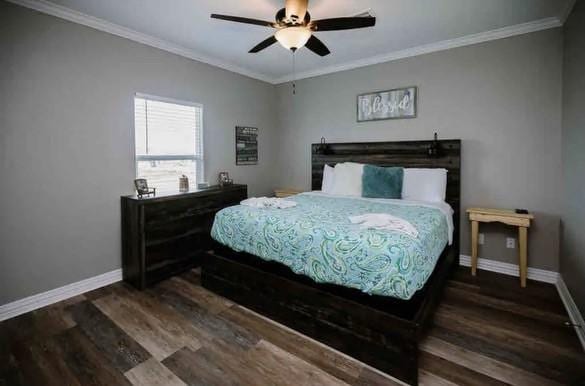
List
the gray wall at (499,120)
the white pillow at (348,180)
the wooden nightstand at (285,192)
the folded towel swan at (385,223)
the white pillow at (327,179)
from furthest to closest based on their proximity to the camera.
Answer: the wooden nightstand at (285,192) → the white pillow at (327,179) → the white pillow at (348,180) → the gray wall at (499,120) → the folded towel swan at (385,223)

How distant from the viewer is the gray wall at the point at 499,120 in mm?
2934

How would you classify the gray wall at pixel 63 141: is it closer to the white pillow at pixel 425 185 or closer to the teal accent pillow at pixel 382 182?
the teal accent pillow at pixel 382 182

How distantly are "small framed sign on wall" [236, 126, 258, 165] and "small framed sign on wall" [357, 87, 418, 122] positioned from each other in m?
1.70

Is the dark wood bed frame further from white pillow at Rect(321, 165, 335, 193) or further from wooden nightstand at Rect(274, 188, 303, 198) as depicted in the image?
wooden nightstand at Rect(274, 188, 303, 198)

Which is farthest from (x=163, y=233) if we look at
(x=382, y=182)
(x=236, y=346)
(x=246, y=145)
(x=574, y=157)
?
(x=574, y=157)

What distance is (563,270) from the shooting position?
2.73m

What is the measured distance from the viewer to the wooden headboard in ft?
11.2

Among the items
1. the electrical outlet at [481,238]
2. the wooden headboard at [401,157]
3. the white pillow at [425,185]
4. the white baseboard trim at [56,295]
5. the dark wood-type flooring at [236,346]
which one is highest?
the wooden headboard at [401,157]

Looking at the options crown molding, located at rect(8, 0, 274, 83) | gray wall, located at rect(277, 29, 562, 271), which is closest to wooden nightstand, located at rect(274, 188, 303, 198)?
gray wall, located at rect(277, 29, 562, 271)

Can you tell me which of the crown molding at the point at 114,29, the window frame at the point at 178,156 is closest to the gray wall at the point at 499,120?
the crown molding at the point at 114,29

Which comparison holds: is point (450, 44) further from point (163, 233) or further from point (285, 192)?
point (163, 233)

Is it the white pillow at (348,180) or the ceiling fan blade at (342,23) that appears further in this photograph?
the white pillow at (348,180)

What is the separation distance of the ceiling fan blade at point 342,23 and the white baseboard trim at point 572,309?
8.74 ft

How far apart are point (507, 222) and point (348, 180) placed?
1747 mm
